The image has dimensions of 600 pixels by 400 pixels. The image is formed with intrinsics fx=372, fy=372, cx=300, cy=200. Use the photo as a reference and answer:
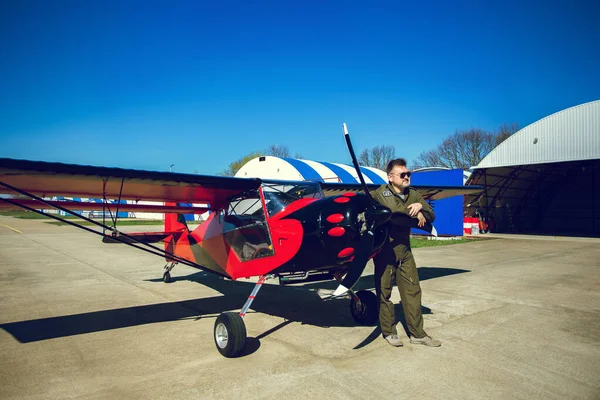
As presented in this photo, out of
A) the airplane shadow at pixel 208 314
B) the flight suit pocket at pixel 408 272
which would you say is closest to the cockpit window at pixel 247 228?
the airplane shadow at pixel 208 314

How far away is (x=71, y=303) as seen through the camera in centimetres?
735

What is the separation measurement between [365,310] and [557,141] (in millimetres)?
21985

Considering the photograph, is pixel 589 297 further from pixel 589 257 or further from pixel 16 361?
pixel 16 361

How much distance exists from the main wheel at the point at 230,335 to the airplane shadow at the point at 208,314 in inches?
10.4

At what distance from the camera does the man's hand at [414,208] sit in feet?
15.1

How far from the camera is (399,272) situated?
494cm

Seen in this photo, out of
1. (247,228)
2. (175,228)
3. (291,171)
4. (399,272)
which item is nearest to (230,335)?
(247,228)

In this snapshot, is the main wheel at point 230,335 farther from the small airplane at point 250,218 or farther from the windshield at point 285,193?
the windshield at point 285,193

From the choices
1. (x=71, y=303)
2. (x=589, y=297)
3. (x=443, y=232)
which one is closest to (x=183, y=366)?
(x=71, y=303)

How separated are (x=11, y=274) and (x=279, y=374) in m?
10.4

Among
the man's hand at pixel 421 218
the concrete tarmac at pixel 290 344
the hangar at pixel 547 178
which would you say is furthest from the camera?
the hangar at pixel 547 178

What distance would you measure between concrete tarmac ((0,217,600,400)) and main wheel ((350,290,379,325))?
6.5 inches

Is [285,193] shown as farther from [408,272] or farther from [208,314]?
[208,314]

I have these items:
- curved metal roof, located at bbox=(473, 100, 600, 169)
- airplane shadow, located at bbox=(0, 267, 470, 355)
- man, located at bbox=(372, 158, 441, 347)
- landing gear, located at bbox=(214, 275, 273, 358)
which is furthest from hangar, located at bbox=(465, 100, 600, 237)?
landing gear, located at bbox=(214, 275, 273, 358)
